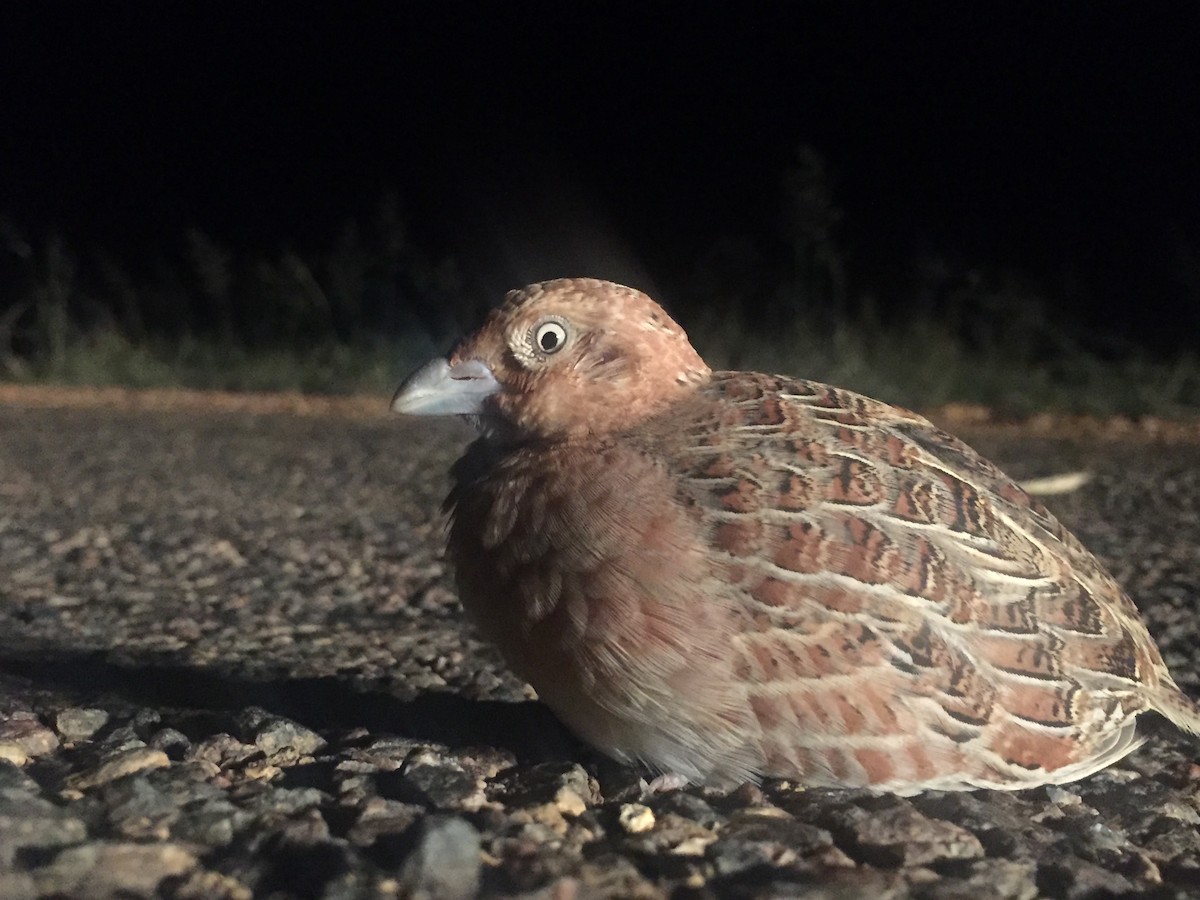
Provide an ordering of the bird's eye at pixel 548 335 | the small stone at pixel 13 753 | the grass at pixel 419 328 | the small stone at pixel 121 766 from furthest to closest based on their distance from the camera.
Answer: the grass at pixel 419 328
the bird's eye at pixel 548 335
the small stone at pixel 13 753
the small stone at pixel 121 766

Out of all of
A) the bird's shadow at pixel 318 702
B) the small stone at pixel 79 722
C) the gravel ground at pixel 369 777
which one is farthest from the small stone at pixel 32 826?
the bird's shadow at pixel 318 702

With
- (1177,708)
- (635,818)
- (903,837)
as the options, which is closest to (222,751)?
(635,818)

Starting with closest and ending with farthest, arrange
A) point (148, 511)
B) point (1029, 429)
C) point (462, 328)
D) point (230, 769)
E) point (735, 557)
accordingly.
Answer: point (735, 557)
point (230, 769)
point (148, 511)
point (1029, 429)
point (462, 328)

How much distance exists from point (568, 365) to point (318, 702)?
102 cm

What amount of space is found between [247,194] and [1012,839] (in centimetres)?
1511

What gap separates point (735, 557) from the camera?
197 cm

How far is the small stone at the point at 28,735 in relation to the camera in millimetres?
2188

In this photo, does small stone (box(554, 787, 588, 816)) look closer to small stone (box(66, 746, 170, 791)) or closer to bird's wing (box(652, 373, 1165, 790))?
bird's wing (box(652, 373, 1165, 790))

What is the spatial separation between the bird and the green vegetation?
619 centimetres

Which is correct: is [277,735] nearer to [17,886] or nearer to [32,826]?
[32,826]

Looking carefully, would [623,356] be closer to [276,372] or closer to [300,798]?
[300,798]

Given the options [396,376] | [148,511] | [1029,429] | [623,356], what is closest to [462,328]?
[396,376]

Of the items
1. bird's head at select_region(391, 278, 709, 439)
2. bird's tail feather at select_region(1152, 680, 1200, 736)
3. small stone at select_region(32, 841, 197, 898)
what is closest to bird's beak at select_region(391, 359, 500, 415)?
bird's head at select_region(391, 278, 709, 439)

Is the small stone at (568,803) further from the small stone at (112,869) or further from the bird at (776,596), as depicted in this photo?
the small stone at (112,869)
